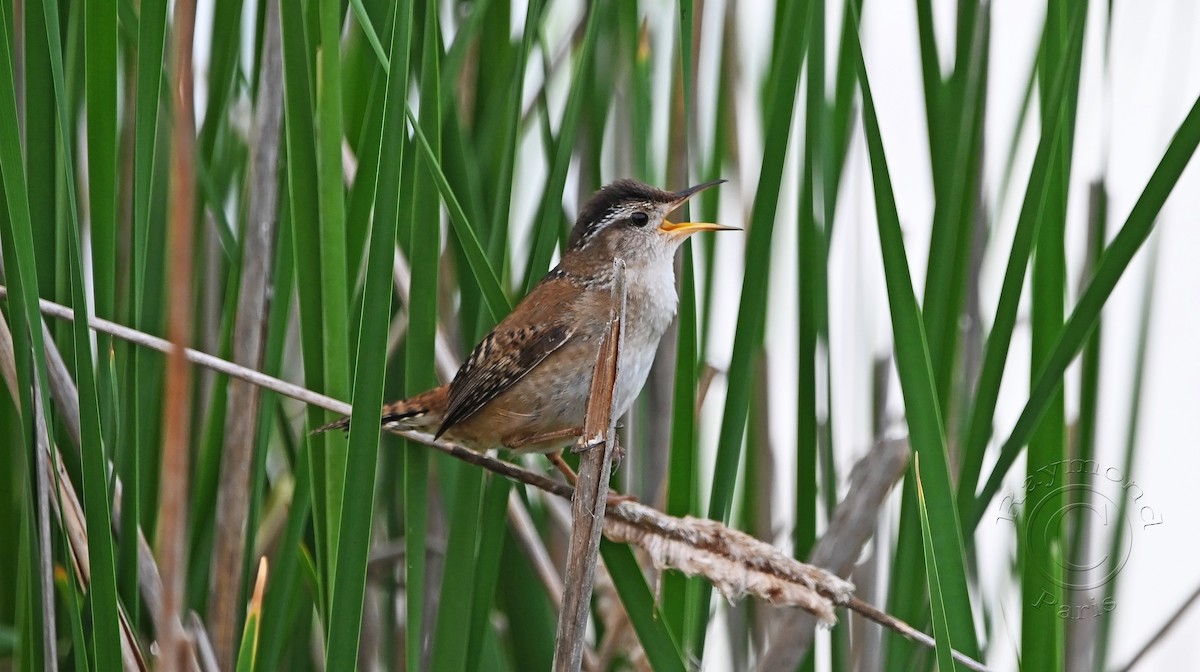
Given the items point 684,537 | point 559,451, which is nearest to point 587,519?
point 684,537

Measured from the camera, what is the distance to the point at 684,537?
1628 millimetres

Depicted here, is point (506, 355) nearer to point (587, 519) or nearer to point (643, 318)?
point (643, 318)

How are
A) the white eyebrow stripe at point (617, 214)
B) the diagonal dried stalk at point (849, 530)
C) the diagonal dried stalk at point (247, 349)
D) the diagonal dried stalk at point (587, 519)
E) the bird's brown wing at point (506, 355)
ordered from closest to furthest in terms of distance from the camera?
the diagonal dried stalk at point (587, 519), the diagonal dried stalk at point (247, 349), the diagonal dried stalk at point (849, 530), the bird's brown wing at point (506, 355), the white eyebrow stripe at point (617, 214)

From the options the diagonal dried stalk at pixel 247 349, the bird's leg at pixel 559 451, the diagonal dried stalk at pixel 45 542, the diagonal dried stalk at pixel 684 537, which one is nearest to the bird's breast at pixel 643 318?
the bird's leg at pixel 559 451

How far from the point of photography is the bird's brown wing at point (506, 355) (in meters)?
2.07

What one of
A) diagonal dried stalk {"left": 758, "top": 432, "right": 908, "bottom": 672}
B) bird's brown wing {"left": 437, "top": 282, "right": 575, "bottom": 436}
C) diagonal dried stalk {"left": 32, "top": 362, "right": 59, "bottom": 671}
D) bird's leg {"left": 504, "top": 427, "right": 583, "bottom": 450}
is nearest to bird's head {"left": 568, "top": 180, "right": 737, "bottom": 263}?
bird's brown wing {"left": 437, "top": 282, "right": 575, "bottom": 436}

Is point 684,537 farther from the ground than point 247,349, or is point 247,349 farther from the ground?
point 247,349

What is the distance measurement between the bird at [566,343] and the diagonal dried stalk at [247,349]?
1.21 feet

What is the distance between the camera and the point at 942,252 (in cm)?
165

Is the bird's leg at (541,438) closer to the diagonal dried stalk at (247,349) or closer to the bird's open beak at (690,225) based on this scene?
the bird's open beak at (690,225)

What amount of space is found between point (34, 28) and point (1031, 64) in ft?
5.24

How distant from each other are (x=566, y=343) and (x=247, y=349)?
0.69 metres

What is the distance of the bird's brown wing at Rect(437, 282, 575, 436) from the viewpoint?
6.78ft

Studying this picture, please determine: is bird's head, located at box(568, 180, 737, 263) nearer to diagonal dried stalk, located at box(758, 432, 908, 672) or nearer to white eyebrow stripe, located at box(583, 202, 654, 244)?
white eyebrow stripe, located at box(583, 202, 654, 244)
